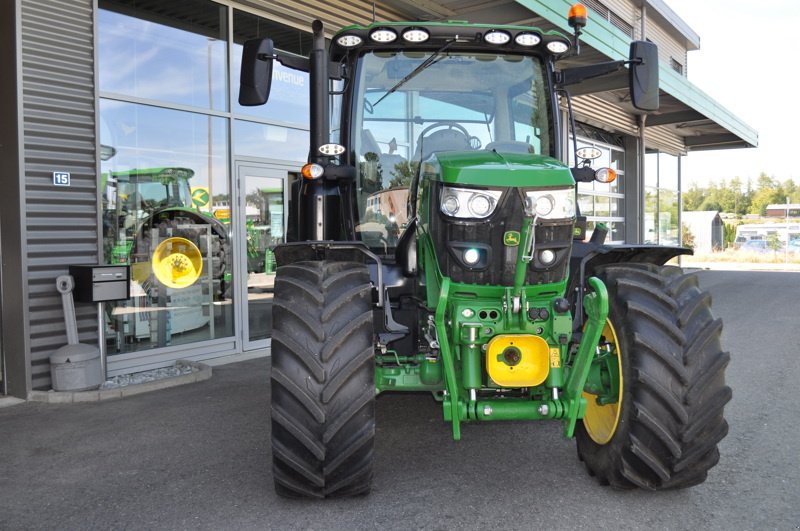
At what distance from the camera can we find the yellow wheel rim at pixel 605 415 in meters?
3.29

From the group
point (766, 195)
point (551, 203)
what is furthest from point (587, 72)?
point (766, 195)

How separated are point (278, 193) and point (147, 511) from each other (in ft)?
17.8

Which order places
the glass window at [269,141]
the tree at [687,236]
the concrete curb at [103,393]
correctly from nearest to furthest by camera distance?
the concrete curb at [103,393] → the glass window at [269,141] → the tree at [687,236]

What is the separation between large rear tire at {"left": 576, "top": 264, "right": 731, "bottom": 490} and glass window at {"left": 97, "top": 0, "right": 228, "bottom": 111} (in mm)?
5501

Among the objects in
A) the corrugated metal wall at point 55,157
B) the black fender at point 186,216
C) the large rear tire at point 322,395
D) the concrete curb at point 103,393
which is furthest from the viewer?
the black fender at point 186,216

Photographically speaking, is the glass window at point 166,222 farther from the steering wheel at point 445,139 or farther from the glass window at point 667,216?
the glass window at point 667,216

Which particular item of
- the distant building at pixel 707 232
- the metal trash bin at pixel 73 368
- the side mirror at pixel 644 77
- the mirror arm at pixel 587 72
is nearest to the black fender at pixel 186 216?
the metal trash bin at pixel 73 368

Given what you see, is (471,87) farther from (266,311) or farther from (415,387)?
(266,311)

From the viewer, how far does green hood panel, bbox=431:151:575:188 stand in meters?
3.11

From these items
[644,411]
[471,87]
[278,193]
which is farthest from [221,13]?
[644,411]

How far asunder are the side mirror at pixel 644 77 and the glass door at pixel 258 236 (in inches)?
192

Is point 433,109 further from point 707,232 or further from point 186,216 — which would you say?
point 707,232

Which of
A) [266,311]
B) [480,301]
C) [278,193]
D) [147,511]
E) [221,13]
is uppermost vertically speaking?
[221,13]

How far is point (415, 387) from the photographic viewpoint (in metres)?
3.45
